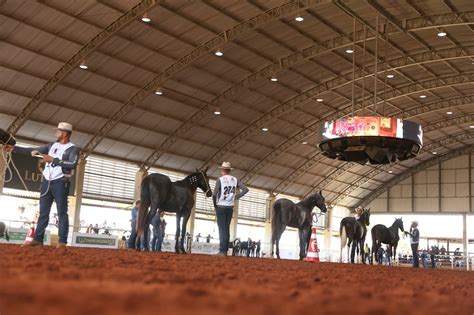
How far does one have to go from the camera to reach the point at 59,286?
8.60 ft

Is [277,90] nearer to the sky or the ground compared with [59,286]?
nearer to the sky

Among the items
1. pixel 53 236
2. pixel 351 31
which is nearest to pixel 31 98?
pixel 53 236

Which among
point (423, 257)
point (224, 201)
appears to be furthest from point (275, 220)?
point (423, 257)

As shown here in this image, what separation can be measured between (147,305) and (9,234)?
23.3 metres

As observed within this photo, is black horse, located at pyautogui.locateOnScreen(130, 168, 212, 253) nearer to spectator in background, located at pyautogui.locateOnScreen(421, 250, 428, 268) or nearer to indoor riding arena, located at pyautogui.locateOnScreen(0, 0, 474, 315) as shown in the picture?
indoor riding arena, located at pyautogui.locateOnScreen(0, 0, 474, 315)

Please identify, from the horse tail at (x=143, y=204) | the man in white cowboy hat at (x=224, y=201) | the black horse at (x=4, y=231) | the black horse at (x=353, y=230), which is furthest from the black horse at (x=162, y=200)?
the black horse at (x=353, y=230)

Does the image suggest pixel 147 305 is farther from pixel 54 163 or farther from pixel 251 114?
pixel 251 114

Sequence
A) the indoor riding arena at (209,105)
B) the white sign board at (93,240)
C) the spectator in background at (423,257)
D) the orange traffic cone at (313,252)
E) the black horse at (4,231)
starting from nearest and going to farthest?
the orange traffic cone at (313,252), the indoor riding arena at (209,105), the black horse at (4,231), the white sign board at (93,240), the spectator in background at (423,257)

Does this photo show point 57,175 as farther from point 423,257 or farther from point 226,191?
point 423,257

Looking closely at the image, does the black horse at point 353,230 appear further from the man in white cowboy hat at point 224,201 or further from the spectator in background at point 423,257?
the spectator in background at point 423,257

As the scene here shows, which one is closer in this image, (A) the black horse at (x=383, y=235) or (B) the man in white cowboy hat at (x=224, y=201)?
(B) the man in white cowboy hat at (x=224, y=201)

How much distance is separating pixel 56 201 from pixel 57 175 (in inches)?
15.5

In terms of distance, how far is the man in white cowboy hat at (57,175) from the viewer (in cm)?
837

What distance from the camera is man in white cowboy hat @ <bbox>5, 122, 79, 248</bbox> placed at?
27.5ft
